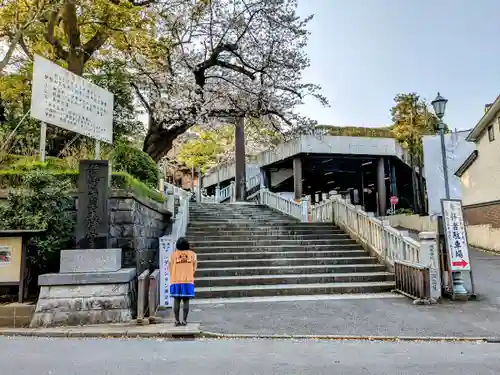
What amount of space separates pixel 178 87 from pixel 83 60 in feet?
Answer: 11.6

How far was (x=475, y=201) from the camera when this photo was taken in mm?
17297

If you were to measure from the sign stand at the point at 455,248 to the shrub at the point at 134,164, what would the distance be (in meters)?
7.29

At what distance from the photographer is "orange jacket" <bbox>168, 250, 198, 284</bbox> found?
20.4 feet

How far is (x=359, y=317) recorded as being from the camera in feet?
21.9

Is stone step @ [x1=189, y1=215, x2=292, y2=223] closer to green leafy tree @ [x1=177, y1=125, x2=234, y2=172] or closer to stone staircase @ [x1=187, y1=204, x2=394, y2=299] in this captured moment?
stone staircase @ [x1=187, y1=204, x2=394, y2=299]

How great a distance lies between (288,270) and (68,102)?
6270 millimetres

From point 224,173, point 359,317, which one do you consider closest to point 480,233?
point 359,317

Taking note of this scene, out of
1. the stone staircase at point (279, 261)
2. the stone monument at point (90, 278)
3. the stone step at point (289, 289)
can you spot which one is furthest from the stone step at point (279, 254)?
the stone monument at point (90, 278)

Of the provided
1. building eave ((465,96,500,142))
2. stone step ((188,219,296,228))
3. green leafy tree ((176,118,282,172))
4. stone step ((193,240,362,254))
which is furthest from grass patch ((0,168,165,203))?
green leafy tree ((176,118,282,172))

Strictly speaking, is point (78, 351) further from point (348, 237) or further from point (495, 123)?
point (495, 123)

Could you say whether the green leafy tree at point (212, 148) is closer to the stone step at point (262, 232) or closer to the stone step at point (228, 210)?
Answer: the stone step at point (228, 210)

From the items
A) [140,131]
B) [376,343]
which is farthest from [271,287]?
[140,131]

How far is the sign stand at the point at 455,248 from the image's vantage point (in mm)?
7980

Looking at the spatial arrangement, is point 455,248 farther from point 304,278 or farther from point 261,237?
point 261,237
